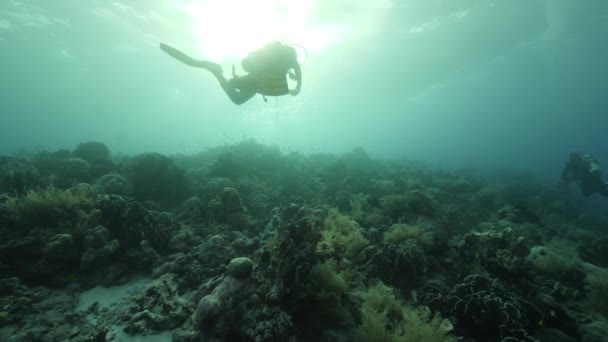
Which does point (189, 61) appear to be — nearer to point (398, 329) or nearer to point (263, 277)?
point (263, 277)

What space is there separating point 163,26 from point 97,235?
2718 centimetres

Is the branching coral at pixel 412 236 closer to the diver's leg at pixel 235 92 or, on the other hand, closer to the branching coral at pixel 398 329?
the branching coral at pixel 398 329

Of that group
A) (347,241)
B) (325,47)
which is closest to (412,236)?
(347,241)

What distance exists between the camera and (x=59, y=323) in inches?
168

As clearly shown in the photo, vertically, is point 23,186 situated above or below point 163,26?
below

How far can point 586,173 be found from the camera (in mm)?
16984

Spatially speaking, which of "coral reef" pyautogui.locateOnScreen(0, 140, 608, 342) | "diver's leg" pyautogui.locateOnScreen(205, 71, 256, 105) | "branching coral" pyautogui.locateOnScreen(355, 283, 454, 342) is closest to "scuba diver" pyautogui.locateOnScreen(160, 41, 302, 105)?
"diver's leg" pyautogui.locateOnScreen(205, 71, 256, 105)

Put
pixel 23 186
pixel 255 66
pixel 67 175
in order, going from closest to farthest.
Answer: pixel 255 66 → pixel 23 186 → pixel 67 175

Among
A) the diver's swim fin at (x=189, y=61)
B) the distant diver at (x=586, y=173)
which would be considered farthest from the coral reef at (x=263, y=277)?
the distant diver at (x=586, y=173)

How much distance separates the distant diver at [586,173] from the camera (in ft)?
53.1

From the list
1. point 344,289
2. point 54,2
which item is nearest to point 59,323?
point 344,289

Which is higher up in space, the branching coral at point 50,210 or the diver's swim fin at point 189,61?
the diver's swim fin at point 189,61

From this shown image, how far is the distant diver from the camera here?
1619cm

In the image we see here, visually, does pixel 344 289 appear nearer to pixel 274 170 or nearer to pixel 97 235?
pixel 97 235
